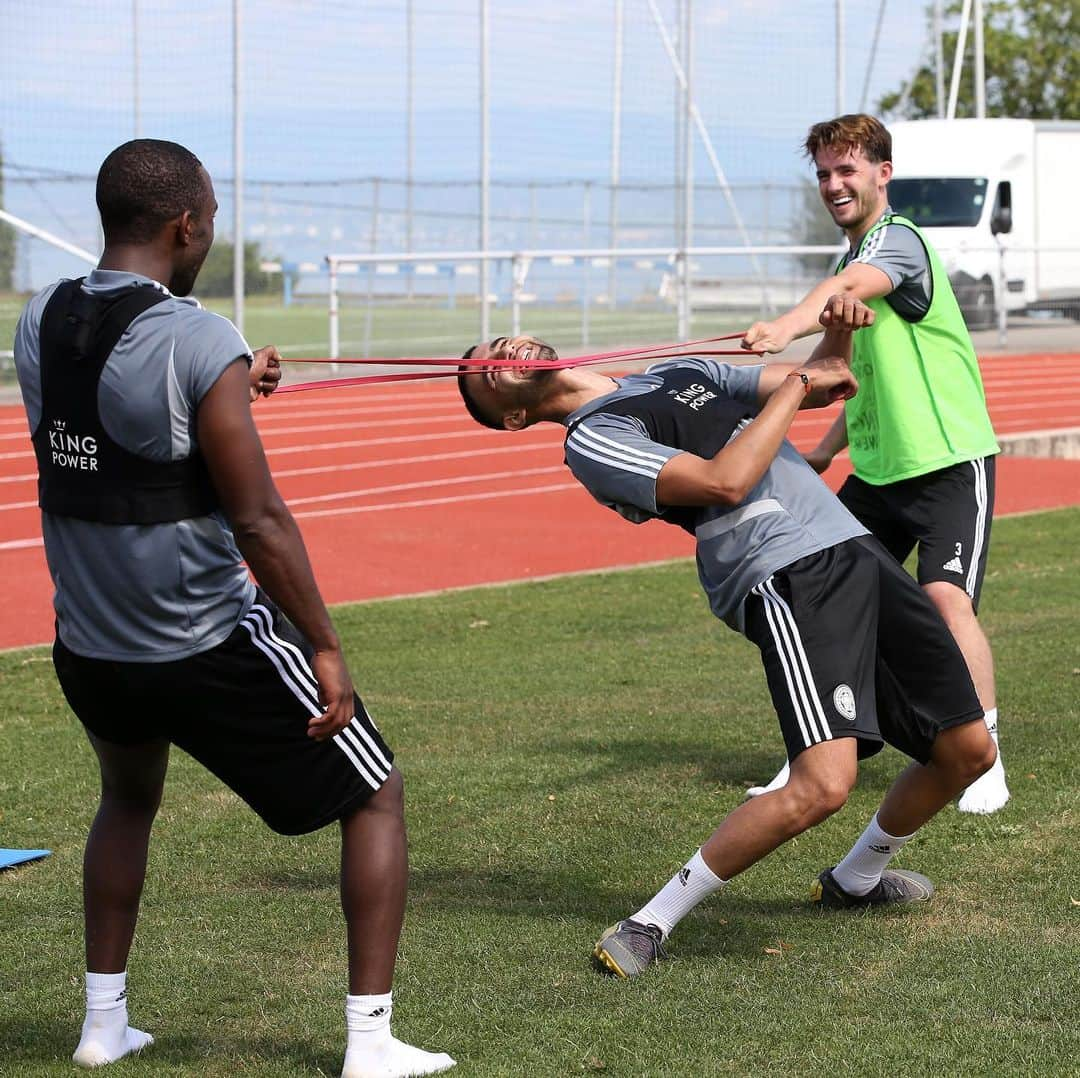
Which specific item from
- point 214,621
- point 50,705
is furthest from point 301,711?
point 50,705

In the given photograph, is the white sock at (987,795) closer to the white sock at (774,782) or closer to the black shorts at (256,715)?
the white sock at (774,782)

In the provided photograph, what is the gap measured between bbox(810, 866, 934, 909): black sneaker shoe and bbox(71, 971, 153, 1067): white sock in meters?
1.95

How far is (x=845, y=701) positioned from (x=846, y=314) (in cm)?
104

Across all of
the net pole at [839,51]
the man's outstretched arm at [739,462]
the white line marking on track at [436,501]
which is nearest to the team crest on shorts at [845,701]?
the man's outstretched arm at [739,462]

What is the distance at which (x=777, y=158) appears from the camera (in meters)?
35.2

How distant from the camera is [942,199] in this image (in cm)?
3150

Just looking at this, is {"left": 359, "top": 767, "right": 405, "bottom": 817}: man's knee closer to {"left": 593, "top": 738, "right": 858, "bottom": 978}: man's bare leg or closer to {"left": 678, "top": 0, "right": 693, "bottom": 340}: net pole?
{"left": 593, "top": 738, "right": 858, "bottom": 978}: man's bare leg

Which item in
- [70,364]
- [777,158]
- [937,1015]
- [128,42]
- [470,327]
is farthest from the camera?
[777,158]

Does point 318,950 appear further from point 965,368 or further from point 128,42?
point 128,42

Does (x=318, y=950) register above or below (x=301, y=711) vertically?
below

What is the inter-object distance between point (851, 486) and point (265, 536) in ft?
10.1

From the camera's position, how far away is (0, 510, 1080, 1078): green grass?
3.88 metres

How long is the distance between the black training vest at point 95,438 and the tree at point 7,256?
20716 millimetres

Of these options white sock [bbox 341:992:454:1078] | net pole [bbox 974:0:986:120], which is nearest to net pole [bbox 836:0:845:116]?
net pole [bbox 974:0:986:120]
